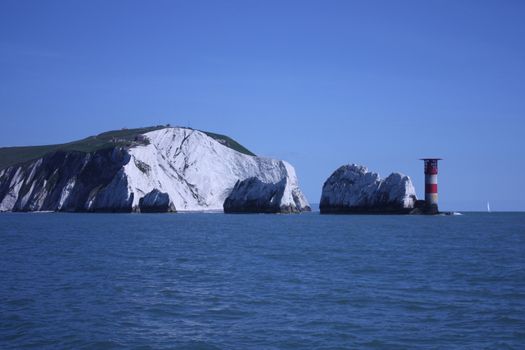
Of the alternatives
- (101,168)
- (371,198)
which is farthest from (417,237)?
(101,168)

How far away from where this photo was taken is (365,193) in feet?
374

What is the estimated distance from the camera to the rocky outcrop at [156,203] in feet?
403

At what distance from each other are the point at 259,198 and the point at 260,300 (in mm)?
103189

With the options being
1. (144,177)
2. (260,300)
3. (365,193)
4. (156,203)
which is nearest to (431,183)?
(365,193)

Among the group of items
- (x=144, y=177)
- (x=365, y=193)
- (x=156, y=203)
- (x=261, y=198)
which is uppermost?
(x=144, y=177)

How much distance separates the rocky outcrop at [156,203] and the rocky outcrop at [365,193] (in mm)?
28983

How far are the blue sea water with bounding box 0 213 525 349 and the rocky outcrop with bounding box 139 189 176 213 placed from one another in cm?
8321

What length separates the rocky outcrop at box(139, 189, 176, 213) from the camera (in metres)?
123

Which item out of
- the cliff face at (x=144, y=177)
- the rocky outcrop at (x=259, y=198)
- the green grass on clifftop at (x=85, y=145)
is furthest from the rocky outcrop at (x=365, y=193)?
the green grass on clifftop at (x=85, y=145)

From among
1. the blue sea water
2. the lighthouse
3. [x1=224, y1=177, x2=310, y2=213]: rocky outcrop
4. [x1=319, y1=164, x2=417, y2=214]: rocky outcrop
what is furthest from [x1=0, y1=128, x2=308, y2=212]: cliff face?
the blue sea water

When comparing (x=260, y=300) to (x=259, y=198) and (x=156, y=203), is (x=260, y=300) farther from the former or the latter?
(x=156, y=203)

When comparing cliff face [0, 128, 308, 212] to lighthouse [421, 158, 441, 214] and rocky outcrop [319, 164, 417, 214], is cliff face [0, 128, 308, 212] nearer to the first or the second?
rocky outcrop [319, 164, 417, 214]

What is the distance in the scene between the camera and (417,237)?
55000 mm

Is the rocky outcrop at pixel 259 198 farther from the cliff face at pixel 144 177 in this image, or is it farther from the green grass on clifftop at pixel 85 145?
the green grass on clifftop at pixel 85 145
